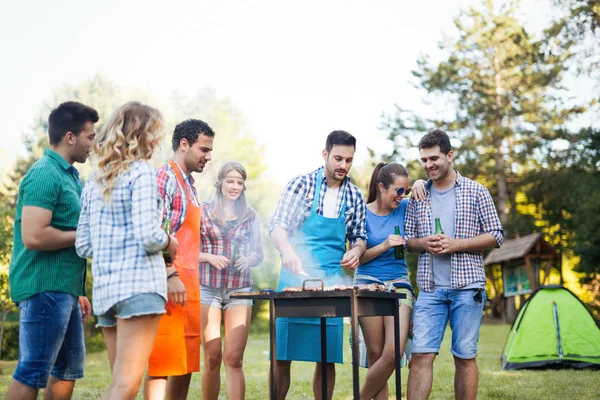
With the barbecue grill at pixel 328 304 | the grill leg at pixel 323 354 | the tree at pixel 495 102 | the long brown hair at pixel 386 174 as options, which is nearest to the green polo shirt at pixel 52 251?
the barbecue grill at pixel 328 304

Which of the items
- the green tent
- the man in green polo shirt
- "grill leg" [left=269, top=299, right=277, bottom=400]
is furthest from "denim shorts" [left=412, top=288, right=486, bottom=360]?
the green tent

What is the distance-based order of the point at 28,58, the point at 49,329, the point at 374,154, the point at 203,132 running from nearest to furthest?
the point at 49,329 → the point at 203,132 → the point at 374,154 → the point at 28,58

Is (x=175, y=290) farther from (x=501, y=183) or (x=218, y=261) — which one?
(x=501, y=183)

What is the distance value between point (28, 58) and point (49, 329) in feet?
129

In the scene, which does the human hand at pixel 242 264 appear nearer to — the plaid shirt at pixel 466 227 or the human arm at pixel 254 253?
the human arm at pixel 254 253

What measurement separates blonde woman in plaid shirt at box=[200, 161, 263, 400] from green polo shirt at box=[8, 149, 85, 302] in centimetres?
116

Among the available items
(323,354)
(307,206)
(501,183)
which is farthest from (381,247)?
(501,183)

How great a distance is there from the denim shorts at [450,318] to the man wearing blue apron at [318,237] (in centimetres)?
56

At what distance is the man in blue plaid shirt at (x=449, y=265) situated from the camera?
439 centimetres

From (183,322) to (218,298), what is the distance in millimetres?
863

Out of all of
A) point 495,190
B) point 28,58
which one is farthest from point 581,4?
point 28,58

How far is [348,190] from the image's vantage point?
15.6ft

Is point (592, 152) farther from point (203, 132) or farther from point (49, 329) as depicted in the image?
point (49, 329)

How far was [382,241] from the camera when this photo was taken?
4.82 meters
